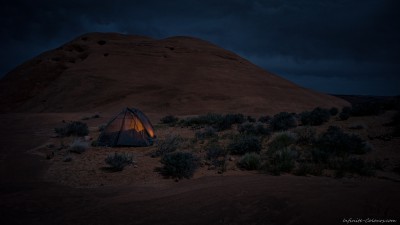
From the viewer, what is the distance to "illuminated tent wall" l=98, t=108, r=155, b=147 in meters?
11.5

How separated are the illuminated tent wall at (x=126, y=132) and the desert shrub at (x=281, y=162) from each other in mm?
5982

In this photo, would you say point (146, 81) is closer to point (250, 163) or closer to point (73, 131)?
point (73, 131)

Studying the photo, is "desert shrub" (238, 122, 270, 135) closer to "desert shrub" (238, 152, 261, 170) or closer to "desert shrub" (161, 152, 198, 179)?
"desert shrub" (238, 152, 261, 170)

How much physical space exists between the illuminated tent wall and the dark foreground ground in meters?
4.74

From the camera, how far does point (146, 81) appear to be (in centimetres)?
3819

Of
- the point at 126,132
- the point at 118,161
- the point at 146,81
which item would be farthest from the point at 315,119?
the point at 146,81

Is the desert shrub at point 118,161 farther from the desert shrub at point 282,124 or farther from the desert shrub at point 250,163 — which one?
the desert shrub at point 282,124

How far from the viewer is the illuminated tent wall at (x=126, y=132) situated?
11469 millimetres

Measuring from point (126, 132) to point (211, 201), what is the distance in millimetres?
7602

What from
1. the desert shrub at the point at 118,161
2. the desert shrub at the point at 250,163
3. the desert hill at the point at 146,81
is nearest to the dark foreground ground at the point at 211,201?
the desert shrub at the point at 250,163

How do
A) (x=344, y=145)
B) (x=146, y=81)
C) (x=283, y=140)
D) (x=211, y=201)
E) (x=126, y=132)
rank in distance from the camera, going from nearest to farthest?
1. (x=211, y=201)
2. (x=344, y=145)
3. (x=283, y=140)
4. (x=126, y=132)
5. (x=146, y=81)

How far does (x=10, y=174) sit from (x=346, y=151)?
9.93 m

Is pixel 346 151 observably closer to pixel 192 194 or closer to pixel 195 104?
pixel 192 194

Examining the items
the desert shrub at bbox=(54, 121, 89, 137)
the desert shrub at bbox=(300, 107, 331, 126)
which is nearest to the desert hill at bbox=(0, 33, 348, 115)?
the desert shrub at bbox=(300, 107, 331, 126)
